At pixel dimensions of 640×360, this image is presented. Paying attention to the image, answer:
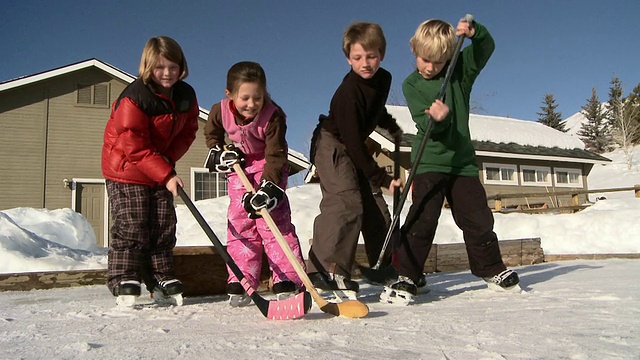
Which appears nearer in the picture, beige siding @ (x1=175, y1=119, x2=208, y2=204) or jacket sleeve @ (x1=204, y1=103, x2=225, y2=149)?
jacket sleeve @ (x1=204, y1=103, x2=225, y2=149)

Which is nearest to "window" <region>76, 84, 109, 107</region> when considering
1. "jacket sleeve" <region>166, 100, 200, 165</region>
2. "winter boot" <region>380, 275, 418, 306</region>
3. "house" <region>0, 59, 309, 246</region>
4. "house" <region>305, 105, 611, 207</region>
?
"house" <region>0, 59, 309, 246</region>

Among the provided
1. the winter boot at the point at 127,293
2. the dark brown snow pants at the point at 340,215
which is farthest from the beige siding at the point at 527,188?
the winter boot at the point at 127,293

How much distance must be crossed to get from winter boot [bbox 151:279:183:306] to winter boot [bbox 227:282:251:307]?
0.94ft

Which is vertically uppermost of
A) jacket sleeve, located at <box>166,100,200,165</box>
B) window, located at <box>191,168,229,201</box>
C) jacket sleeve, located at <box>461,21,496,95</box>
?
window, located at <box>191,168,229,201</box>

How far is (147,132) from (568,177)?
21432 mm

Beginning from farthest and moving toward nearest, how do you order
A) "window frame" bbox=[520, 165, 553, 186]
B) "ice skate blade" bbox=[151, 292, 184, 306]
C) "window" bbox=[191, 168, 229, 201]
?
"window frame" bbox=[520, 165, 553, 186], "window" bbox=[191, 168, 229, 201], "ice skate blade" bbox=[151, 292, 184, 306]

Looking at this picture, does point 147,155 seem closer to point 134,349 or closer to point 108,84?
point 134,349

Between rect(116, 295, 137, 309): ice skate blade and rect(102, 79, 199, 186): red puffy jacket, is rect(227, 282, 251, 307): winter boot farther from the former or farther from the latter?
rect(102, 79, 199, 186): red puffy jacket

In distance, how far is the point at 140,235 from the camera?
2.81 metres

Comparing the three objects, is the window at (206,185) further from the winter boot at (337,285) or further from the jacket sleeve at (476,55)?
the winter boot at (337,285)

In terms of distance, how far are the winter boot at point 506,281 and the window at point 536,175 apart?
18.0m

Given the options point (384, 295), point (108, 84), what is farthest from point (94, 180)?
point (384, 295)

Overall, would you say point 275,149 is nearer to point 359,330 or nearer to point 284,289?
point 284,289

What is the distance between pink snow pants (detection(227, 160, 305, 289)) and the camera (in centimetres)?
292
